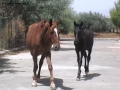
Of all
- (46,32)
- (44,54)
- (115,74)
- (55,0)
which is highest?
(55,0)

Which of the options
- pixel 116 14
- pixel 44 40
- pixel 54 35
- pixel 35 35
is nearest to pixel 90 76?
pixel 35 35

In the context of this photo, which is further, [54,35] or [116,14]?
[116,14]

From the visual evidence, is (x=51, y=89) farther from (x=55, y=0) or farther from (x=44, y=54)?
(x=55, y=0)

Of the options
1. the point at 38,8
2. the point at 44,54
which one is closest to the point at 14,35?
the point at 38,8

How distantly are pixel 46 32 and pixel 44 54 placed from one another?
0.80 meters

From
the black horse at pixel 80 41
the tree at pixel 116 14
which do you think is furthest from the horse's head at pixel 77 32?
the tree at pixel 116 14

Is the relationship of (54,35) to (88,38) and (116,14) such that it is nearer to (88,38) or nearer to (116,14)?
(88,38)

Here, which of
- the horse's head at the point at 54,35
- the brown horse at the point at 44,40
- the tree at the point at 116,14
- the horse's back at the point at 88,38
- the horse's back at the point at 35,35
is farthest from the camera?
the tree at the point at 116,14

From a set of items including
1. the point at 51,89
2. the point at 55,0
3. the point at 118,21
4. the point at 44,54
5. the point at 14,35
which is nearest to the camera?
the point at 51,89

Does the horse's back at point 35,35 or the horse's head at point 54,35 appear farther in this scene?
the horse's back at point 35,35

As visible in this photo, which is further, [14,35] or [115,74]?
[14,35]

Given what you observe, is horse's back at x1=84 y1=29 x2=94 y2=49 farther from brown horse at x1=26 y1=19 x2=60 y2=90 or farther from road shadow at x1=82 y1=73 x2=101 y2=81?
brown horse at x1=26 y1=19 x2=60 y2=90

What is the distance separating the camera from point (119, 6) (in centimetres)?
7156

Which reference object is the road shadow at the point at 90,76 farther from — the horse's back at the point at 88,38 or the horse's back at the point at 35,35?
the horse's back at the point at 35,35
